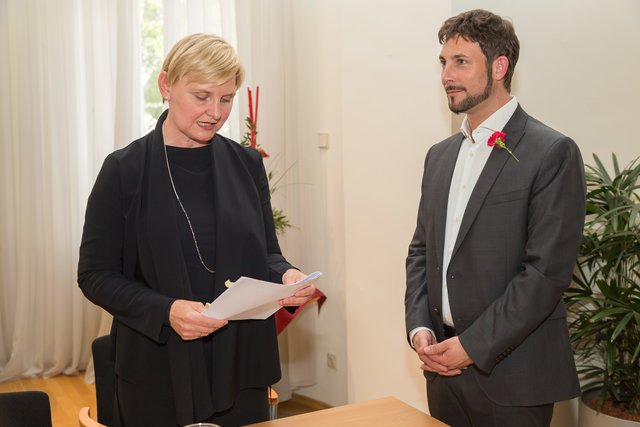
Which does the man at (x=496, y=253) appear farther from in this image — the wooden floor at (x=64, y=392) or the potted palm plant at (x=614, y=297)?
the wooden floor at (x=64, y=392)

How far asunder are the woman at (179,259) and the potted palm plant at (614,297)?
1.31 meters

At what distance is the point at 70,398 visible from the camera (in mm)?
5098

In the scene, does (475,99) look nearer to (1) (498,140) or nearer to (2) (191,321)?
(1) (498,140)

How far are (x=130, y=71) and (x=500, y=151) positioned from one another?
362cm

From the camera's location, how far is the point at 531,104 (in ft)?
11.9

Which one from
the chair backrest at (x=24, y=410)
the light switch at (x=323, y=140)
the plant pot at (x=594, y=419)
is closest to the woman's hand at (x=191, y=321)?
the chair backrest at (x=24, y=410)

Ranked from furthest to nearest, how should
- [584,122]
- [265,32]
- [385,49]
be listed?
[265,32], [385,49], [584,122]

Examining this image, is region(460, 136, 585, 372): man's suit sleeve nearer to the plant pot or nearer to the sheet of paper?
the sheet of paper

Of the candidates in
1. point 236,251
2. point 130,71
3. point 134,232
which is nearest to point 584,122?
point 236,251

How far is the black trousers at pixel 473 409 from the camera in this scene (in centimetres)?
235

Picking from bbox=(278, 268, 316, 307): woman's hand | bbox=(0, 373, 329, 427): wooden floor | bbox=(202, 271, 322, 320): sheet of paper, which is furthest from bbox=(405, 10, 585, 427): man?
bbox=(0, 373, 329, 427): wooden floor

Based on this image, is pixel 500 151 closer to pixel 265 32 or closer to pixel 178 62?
pixel 178 62

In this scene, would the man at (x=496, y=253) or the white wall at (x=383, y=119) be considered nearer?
the man at (x=496, y=253)

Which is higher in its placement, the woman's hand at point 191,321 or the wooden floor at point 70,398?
the woman's hand at point 191,321
